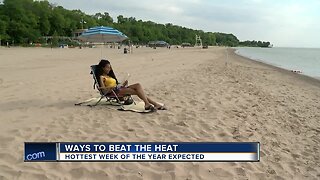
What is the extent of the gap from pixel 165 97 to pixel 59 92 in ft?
8.98

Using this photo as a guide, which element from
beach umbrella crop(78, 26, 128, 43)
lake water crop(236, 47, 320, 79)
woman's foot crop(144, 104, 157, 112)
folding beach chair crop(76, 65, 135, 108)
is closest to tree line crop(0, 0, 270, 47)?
lake water crop(236, 47, 320, 79)

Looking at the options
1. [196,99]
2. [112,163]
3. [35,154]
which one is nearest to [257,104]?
[196,99]

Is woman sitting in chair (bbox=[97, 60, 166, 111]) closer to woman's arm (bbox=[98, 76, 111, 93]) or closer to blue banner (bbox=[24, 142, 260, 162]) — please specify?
woman's arm (bbox=[98, 76, 111, 93])

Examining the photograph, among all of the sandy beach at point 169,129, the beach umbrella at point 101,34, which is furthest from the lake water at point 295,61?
the sandy beach at point 169,129

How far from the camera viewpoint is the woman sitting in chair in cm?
656

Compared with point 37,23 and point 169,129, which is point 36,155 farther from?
point 37,23

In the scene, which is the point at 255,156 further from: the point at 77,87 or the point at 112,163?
the point at 77,87

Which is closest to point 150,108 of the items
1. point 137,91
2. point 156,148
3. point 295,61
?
point 137,91

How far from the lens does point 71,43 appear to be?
7856 centimetres

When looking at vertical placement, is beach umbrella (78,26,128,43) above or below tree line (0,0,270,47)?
below

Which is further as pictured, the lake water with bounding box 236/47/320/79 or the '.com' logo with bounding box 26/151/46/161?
the lake water with bounding box 236/47/320/79

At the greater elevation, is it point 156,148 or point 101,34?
point 101,34

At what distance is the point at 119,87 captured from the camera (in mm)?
6758

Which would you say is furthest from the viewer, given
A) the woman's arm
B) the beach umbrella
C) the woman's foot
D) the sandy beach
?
the beach umbrella
